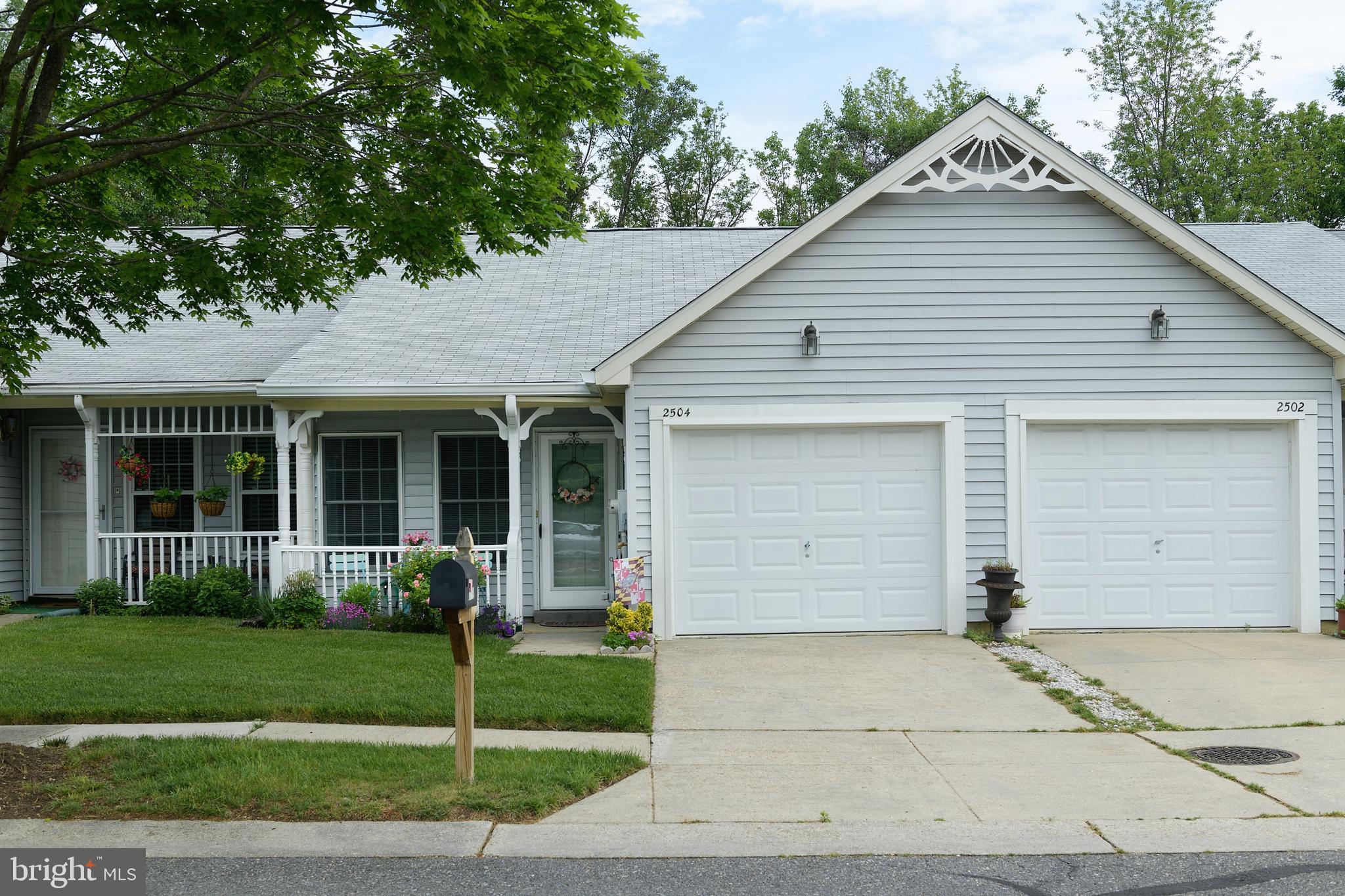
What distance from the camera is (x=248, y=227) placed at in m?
7.91

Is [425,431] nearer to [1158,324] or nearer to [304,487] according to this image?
[304,487]

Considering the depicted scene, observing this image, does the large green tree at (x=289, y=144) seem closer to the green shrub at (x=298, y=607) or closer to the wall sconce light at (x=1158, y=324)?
the green shrub at (x=298, y=607)

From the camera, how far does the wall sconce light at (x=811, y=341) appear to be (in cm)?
1085

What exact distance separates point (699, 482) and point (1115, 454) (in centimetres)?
428

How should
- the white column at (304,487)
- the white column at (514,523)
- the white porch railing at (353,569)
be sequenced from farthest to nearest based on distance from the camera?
the white column at (304,487)
the white porch railing at (353,569)
the white column at (514,523)

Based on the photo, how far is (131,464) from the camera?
12.7 m

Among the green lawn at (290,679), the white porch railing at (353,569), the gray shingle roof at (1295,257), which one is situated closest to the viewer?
the green lawn at (290,679)

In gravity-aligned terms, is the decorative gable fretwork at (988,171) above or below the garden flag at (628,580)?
above

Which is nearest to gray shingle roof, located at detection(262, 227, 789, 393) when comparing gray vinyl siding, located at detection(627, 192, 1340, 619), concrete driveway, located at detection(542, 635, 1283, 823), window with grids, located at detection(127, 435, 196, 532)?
gray vinyl siding, located at detection(627, 192, 1340, 619)

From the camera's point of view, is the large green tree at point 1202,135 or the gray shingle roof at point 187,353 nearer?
the gray shingle roof at point 187,353

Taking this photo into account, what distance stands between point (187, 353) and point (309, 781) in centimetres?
889

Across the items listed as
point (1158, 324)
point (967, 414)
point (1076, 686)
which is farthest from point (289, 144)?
point (1158, 324)

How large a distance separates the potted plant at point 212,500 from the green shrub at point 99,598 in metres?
1.31

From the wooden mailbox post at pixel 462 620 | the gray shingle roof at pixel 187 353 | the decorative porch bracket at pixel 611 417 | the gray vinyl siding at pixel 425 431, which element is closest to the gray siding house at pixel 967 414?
the decorative porch bracket at pixel 611 417
